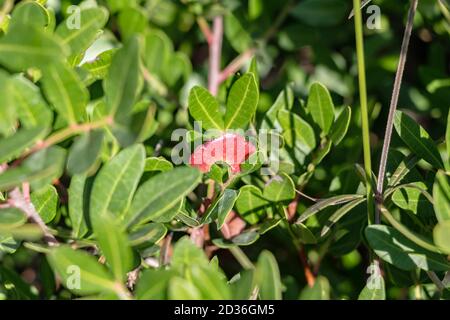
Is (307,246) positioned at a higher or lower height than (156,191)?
lower

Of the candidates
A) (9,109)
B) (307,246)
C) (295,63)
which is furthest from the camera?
(295,63)

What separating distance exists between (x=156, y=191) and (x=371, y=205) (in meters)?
0.27

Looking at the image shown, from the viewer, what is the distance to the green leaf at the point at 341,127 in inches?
35.2

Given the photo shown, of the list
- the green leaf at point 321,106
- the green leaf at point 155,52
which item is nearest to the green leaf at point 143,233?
the green leaf at point 321,106

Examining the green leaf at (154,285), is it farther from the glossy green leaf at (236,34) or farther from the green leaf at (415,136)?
the glossy green leaf at (236,34)

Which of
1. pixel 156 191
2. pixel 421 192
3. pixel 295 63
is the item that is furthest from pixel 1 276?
pixel 295 63

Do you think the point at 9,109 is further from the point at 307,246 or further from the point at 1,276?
the point at 307,246

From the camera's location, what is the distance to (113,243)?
2.28 feet

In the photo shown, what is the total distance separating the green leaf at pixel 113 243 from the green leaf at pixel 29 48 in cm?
16

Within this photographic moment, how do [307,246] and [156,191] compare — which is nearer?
[156,191]

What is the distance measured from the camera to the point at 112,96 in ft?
2.29

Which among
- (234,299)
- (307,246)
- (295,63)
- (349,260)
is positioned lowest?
(349,260)

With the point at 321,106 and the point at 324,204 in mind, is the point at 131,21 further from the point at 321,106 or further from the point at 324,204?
the point at 324,204

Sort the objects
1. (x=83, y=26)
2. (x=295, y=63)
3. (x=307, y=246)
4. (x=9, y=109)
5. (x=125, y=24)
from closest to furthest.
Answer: (x=9, y=109)
(x=83, y=26)
(x=307, y=246)
(x=125, y=24)
(x=295, y=63)
